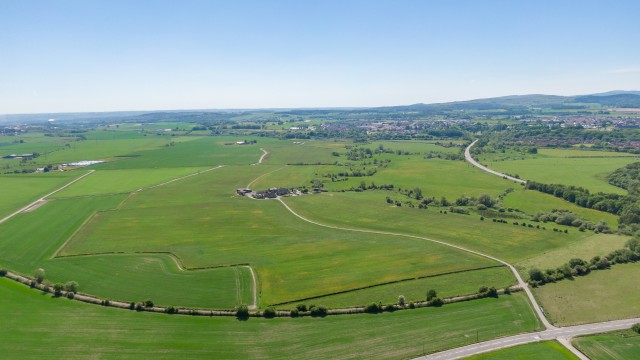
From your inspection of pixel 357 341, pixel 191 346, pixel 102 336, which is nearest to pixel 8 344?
pixel 102 336

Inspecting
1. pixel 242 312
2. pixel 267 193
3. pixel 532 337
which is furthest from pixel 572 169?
pixel 242 312

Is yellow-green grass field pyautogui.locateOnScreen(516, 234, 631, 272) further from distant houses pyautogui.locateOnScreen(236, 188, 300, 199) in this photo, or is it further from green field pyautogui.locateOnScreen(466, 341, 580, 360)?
distant houses pyautogui.locateOnScreen(236, 188, 300, 199)

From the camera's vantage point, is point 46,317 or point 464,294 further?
point 464,294

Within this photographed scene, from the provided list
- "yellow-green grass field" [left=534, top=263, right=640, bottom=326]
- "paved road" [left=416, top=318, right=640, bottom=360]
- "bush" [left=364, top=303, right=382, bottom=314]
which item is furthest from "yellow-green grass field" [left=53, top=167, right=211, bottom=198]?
"yellow-green grass field" [left=534, top=263, right=640, bottom=326]

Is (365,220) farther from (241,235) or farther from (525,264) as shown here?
(525,264)

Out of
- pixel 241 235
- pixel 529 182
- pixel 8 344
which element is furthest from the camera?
pixel 529 182

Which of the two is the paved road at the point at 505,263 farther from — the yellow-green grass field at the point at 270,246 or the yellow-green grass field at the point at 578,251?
the yellow-green grass field at the point at 270,246
